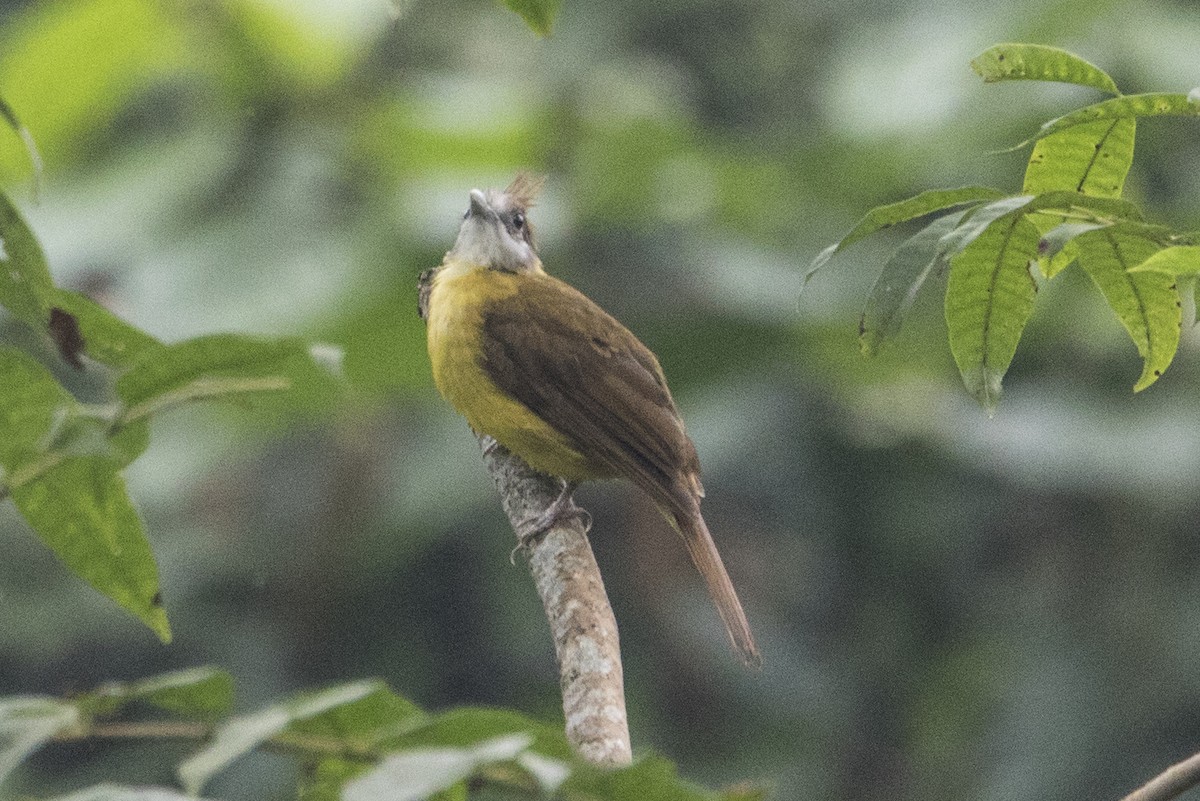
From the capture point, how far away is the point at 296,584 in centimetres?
529

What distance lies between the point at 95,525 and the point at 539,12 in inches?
26.4

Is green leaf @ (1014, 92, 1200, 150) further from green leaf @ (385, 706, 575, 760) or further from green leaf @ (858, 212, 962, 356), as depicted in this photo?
green leaf @ (385, 706, 575, 760)

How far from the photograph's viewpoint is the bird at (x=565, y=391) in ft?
11.5

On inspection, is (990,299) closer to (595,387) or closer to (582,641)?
(582,641)

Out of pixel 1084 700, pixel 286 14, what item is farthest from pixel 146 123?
pixel 1084 700

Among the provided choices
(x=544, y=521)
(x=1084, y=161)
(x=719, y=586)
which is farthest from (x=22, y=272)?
(x=719, y=586)

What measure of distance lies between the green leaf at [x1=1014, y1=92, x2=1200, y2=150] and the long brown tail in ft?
6.07

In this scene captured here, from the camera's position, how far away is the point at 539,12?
1.23 meters

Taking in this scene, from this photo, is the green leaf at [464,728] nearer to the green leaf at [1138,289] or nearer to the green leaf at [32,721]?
the green leaf at [32,721]

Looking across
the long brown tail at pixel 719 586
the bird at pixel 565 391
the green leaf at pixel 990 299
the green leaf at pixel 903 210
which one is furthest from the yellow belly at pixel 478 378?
the green leaf at pixel 903 210

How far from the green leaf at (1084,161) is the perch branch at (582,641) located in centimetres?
72

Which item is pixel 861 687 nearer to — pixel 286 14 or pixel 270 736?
pixel 286 14

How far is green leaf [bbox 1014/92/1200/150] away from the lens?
1.34 m

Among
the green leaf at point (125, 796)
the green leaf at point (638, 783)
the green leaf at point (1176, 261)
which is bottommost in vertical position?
the green leaf at point (638, 783)
